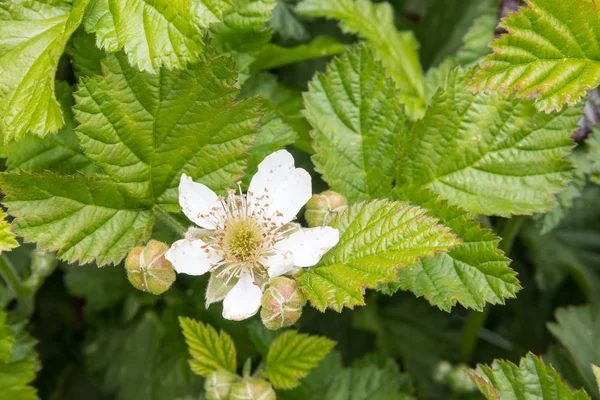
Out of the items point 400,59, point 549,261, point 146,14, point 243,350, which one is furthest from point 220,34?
point 549,261

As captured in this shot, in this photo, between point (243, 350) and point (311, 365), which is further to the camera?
point (243, 350)

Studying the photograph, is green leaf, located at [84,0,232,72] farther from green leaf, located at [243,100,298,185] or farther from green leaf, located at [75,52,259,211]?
green leaf, located at [243,100,298,185]

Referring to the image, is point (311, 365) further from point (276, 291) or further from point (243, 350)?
point (243, 350)

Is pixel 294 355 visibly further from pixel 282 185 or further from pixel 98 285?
pixel 98 285

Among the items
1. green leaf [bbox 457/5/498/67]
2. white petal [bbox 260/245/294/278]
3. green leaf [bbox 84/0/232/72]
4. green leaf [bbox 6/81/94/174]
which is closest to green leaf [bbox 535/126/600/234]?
green leaf [bbox 457/5/498/67]

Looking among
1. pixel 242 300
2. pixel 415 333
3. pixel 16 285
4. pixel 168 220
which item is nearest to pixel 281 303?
pixel 242 300
